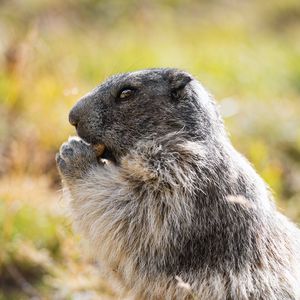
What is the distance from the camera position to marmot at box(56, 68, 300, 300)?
4.76 metres

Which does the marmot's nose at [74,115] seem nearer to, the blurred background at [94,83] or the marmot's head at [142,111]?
the marmot's head at [142,111]

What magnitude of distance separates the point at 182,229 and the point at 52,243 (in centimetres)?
224

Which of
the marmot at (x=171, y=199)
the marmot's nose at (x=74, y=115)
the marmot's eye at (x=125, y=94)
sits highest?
the marmot's eye at (x=125, y=94)

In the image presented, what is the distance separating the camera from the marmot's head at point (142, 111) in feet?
16.5

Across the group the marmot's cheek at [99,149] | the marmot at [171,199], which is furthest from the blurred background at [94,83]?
the marmot's cheek at [99,149]

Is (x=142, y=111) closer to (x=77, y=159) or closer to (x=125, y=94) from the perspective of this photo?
(x=125, y=94)

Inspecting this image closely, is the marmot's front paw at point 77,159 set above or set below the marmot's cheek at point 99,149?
below

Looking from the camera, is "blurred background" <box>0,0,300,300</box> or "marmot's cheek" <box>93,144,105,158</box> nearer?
"marmot's cheek" <box>93,144,105,158</box>

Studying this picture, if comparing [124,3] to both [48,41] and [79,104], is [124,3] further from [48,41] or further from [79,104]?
[79,104]

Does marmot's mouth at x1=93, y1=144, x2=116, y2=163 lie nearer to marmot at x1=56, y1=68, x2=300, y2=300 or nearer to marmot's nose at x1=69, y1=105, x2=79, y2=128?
marmot at x1=56, y1=68, x2=300, y2=300

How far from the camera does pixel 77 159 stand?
17.0ft

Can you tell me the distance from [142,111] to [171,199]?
2.03 feet

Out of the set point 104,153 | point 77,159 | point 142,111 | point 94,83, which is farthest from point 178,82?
point 94,83

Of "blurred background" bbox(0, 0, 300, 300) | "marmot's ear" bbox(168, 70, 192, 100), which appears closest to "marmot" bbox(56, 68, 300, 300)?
"marmot's ear" bbox(168, 70, 192, 100)
